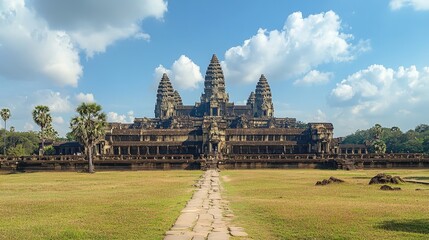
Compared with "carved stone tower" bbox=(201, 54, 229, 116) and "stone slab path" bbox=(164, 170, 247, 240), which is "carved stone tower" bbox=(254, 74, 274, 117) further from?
"stone slab path" bbox=(164, 170, 247, 240)

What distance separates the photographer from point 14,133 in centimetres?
13662

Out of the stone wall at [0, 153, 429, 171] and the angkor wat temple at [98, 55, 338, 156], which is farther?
the angkor wat temple at [98, 55, 338, 156]

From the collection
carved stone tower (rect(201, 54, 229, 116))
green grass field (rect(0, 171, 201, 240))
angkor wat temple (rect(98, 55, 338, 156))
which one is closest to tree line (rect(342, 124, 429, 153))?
angkor wat temple (rect(98, 55, 338, 156))

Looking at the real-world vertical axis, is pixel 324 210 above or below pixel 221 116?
below

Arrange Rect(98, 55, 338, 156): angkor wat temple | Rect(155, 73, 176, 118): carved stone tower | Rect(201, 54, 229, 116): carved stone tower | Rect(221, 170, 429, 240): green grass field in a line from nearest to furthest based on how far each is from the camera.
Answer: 1. Rect(221, 170, 429, 240): green grass field
2. Rect(98, 55, 338, 156): angkor wat temple
3. Rect(201, 54, 229, 116): carved stone tower
4. Rect(155, 73, 176, 118): carved stone tower

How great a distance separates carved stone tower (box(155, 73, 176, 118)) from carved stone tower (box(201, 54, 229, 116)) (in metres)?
12.8

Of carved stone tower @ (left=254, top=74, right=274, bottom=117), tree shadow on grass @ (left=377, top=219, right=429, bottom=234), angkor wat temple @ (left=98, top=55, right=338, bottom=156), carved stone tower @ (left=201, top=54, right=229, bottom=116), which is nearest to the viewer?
tree shadow on grass @ (left=377, top=219, right=429, bottom=234)

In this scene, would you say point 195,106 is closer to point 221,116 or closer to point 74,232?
point 221,116

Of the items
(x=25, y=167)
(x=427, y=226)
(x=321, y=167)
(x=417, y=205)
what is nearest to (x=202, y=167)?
(x=321, y=167)

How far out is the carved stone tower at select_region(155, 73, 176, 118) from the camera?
162875 millimetres

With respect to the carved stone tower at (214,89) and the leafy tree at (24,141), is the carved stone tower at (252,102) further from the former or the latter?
the leafy tree at (24,141)

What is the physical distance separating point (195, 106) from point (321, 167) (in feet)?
337

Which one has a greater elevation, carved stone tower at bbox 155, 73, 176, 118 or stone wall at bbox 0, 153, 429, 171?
carved stone tower at bbox 155, 73, 176, 118

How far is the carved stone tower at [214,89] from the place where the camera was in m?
157
